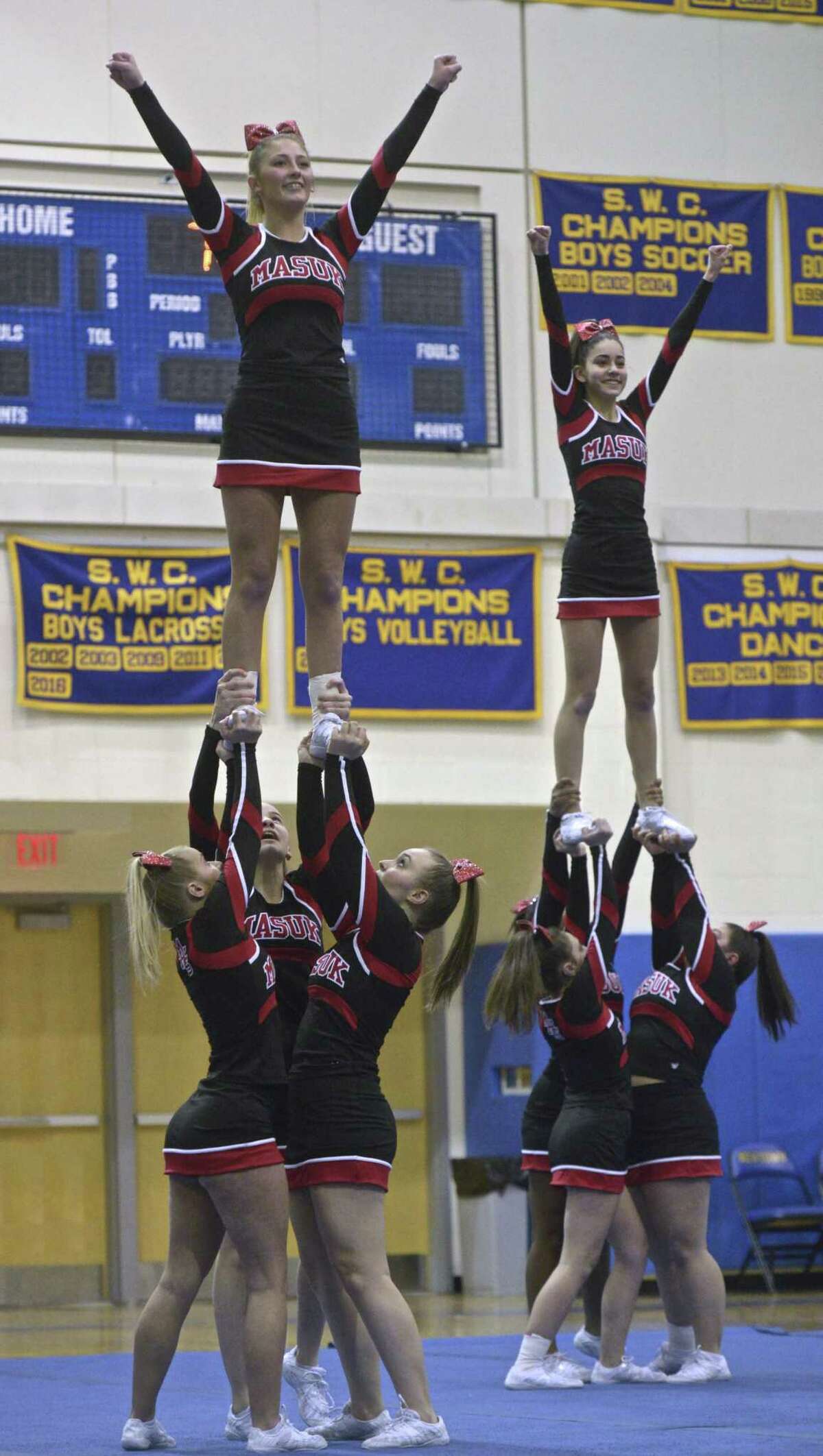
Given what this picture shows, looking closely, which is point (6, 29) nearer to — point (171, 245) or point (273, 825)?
point (171, 245)

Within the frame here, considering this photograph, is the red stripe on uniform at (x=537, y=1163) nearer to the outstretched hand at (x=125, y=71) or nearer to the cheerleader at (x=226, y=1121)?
the cheerleader at (x=226, y=1121)

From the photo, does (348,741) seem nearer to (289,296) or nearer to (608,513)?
(289,296)

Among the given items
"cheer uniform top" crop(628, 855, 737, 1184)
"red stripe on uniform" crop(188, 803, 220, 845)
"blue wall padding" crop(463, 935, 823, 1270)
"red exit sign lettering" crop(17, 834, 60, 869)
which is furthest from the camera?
"red exit sign lettering" crop(17, 834, 60, 869)

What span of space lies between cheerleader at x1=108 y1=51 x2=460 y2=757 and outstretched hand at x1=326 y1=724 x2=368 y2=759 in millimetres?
59

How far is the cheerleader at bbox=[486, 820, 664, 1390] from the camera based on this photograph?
21.7ft

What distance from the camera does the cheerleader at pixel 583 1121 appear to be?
21.7ft

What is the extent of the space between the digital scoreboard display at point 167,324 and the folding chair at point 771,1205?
4.60 meters

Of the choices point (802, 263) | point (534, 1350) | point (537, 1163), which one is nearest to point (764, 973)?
point (537, 1163)

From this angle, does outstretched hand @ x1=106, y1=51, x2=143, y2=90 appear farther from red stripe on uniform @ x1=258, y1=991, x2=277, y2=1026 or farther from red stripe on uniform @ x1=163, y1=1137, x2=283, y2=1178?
red stripe on uniform @ x1=163, y1=1137, x2=283, y2=1178

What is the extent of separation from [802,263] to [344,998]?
842cm

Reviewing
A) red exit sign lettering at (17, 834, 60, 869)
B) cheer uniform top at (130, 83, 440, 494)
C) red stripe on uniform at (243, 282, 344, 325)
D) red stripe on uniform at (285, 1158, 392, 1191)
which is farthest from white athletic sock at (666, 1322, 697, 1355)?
red exit sign lettering at (17, 834, 60, 869)

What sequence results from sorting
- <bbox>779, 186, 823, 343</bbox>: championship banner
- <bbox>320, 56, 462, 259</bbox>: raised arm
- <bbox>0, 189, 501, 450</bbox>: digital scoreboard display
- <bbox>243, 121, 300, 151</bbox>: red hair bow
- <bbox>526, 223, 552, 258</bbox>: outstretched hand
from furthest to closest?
<bbox>779, 186, 823, 343</bbox>: championship banner < <bbox>0, 189, 501, 450</bbox>: digital scoreboard display < <bbox>526, 223, 552, 258</bbox>: outstretched hand < <bbox>243, 121, 300, 151</bbox>: red hair bow < <bbox>320, 56, 462, 259</bbox>: raised arm

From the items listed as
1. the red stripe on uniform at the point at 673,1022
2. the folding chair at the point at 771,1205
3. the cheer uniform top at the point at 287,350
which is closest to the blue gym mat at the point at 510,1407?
the red stripe on uniform at the point at 673,1022

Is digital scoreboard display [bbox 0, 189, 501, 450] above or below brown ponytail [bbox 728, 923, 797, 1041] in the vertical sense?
above
